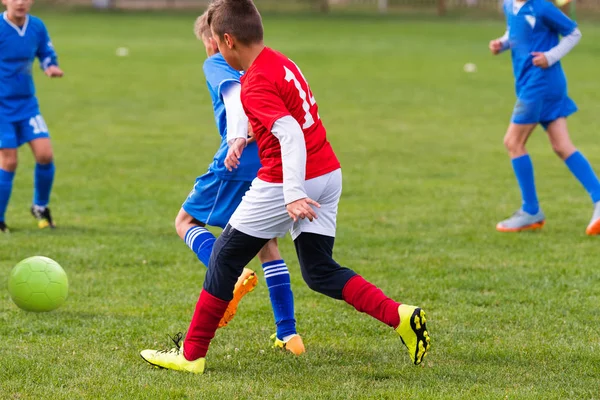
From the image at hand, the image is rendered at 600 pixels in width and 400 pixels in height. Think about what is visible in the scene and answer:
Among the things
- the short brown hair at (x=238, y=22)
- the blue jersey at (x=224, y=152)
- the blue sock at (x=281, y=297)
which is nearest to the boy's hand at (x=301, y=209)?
the short brown hair at (x=238, y=22)

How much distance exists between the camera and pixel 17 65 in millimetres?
7645

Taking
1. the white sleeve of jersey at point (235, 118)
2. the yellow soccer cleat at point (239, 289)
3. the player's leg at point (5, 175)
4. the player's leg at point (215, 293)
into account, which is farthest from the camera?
the player's leg at point (5, 175)

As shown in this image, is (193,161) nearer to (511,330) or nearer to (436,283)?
(436,283)

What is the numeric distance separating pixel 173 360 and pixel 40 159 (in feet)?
12.5

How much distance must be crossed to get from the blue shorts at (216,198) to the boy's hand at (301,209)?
890 millimetres

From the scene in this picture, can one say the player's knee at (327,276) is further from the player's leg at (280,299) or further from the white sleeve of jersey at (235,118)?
the white sleeve of jersey at (235,118)

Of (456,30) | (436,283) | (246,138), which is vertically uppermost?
(246,138)

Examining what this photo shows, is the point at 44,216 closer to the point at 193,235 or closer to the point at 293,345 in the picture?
the point at 193,235

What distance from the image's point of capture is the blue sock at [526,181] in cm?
785

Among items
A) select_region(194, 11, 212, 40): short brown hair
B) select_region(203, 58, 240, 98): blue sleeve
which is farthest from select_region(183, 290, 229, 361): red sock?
select_region(194, 11, 212, 40): short brown hair

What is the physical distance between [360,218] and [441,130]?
598cm

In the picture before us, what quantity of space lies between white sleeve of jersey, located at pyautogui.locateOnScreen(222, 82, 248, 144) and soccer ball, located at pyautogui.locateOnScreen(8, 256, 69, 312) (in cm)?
153

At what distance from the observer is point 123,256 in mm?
6859

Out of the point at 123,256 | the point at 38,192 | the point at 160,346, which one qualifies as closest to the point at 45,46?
the point at 38,192
